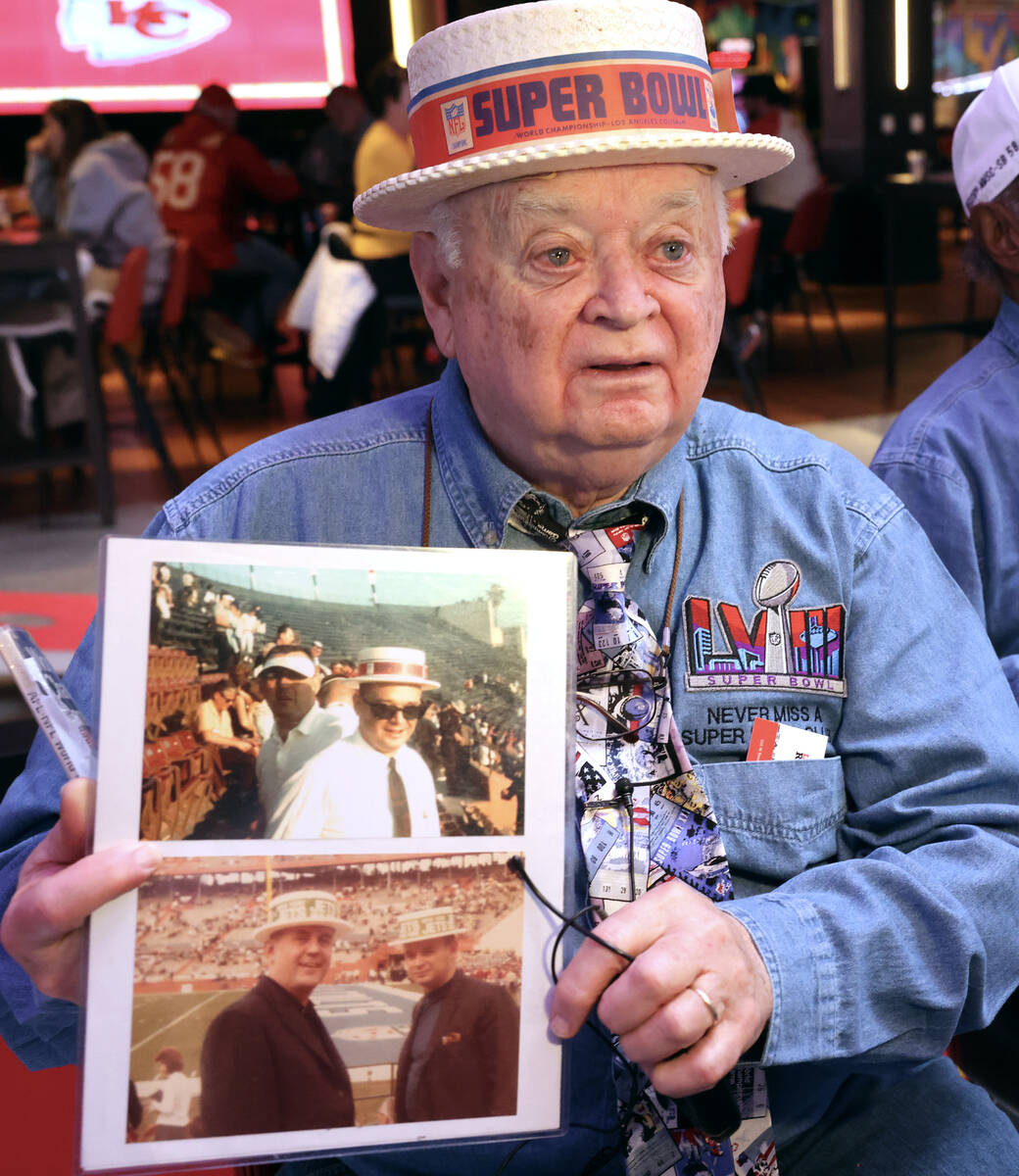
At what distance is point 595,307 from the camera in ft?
3.77

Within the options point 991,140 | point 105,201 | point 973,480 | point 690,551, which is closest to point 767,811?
point 690,551

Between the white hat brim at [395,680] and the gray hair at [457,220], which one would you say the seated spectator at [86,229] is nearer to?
the gray hair at [457,220]

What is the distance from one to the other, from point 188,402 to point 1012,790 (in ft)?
25.6

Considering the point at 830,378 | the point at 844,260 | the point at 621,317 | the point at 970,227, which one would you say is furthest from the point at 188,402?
the point at 621,317

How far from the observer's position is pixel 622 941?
93 centimetres

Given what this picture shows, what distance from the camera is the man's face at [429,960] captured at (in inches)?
35.9

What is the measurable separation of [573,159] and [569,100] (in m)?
0.07

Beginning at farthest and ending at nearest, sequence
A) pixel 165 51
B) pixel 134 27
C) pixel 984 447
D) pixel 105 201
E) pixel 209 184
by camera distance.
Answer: pixel 165 51 → pixel 134 27 → pixel 209 184 → pixel 105 201 → pixel 984 447

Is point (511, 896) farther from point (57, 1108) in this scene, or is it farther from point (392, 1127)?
point (57, 1108)

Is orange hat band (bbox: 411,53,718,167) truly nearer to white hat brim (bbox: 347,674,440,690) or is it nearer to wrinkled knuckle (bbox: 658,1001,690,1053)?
white hat brim (bbox: 347,674,440,690)

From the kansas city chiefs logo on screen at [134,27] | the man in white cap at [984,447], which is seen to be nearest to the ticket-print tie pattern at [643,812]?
the man in white cap at [984,447]

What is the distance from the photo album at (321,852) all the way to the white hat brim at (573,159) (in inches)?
15.2

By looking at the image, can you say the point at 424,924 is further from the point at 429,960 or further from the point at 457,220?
the point at 457,220

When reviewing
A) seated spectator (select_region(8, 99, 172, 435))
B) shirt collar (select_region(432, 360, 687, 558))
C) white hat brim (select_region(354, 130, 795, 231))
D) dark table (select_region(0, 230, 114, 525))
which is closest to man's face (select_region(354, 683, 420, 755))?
shirt collar (select_region(432, 360, 687, 558))
